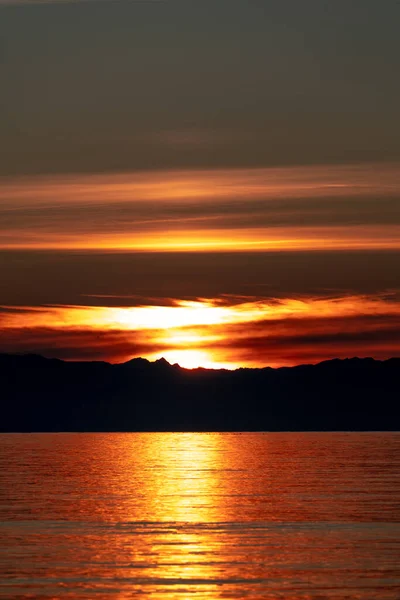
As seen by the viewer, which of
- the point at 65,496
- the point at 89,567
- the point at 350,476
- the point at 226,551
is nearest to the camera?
the point at 89,567

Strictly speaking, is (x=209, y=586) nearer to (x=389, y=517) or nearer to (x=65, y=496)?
(x=389, y=517)

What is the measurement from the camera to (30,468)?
159 metres

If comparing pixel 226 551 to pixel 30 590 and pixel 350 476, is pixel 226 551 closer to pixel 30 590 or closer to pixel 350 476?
pixel 30 590

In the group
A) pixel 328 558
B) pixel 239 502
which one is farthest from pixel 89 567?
pixel 239 502

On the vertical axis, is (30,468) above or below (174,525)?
above

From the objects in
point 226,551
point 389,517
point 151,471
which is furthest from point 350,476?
point 226,551

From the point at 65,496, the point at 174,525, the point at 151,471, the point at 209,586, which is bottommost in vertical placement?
the point at 209,586

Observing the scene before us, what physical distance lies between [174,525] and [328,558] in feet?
58.8

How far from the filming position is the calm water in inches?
2175

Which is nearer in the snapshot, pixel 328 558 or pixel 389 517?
pixel 328 558

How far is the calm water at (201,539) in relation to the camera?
55250 mm

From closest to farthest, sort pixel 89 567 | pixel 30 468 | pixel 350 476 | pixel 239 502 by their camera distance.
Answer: pixel 89 567
pixel 239 502
pixel 350 476
pixel 30 468

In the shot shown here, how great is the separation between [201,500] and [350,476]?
3670cm

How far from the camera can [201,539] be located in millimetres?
71062
